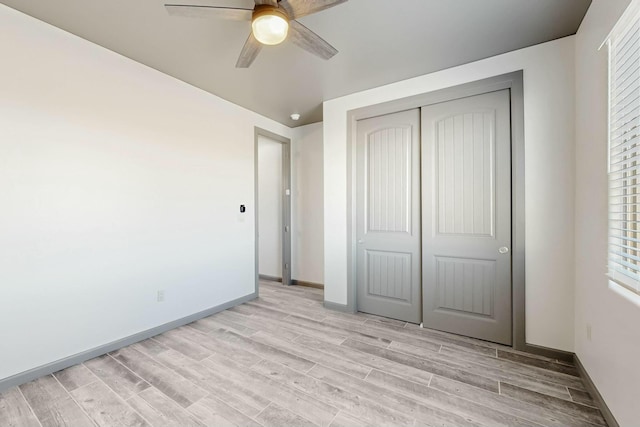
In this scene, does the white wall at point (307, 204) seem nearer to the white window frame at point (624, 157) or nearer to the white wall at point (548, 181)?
the white wall at point (548, 181)

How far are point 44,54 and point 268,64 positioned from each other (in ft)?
5.65

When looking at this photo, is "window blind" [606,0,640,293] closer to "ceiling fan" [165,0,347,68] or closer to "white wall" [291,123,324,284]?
"ceiling fan" [165,0,347,68]

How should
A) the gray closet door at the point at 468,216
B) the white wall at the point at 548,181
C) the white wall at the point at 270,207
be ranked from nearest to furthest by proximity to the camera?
the white wall at the point at 548,181 → the gray closet door at the point at 468,216 → the white wall at the point at 270,207

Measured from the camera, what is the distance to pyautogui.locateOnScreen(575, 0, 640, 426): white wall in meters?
1.40

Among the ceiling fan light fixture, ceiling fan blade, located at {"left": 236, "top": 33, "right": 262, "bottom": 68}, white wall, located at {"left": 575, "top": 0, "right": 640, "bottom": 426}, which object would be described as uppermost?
ceiling fan blade, located at {"left": 236, "top": 33, "right": 262, "bottom": 68}

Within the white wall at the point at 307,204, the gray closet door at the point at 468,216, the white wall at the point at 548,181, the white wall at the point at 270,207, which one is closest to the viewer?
the white wall at the point at 548,181

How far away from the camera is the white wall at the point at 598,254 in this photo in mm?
1396

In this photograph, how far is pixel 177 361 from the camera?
89.0 inches

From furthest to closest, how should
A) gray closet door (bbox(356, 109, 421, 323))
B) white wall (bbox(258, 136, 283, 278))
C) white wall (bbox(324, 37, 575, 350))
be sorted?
white wall (bbox(258, 136, 283, 278)) < gray closet door (bbox(356, 109, 421, 323)) < white wall (bbox(324, 37, 575, 350))

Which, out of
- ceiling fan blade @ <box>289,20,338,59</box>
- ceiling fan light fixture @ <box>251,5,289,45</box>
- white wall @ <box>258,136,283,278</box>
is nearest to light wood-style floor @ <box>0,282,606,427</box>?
white wall @ <box>258,136,283,278</box>

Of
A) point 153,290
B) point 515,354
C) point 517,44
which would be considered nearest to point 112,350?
point 153,290

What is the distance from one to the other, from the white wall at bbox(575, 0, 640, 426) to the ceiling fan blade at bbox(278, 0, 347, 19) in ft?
5.11

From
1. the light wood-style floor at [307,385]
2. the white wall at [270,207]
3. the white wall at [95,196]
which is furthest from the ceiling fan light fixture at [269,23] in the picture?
the white wall at [270,207]

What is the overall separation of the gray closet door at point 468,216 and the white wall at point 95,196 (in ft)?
8.27
